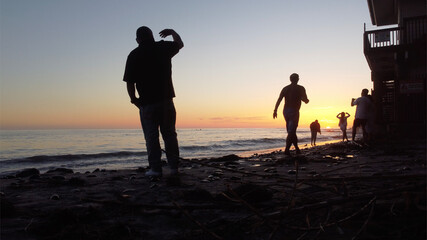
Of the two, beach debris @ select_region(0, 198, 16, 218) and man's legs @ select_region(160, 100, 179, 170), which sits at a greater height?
man's legs @ select_region(160, 100, 179, 170)

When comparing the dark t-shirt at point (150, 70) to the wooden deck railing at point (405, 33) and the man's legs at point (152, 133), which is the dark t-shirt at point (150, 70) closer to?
the man's legs at point (152, 133)

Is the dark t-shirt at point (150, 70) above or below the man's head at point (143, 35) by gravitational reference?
below

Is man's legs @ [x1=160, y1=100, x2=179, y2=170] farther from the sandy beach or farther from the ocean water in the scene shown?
the ocean water

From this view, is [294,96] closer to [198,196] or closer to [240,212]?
[198,196]

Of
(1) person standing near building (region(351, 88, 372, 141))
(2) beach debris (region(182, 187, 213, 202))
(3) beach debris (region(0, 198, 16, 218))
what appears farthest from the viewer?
(1) person standing near building (region(351, 88, 372, 141))

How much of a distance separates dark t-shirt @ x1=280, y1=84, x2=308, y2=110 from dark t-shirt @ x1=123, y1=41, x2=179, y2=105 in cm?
431

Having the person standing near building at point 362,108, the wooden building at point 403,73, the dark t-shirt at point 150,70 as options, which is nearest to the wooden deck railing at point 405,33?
the wooden building at point 403,73

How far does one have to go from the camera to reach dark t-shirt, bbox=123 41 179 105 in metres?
4.27

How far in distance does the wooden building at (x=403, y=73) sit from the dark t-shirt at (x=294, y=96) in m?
6.89

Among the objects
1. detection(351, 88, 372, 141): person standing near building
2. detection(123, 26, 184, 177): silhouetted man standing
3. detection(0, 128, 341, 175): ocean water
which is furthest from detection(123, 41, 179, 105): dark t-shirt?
detection(351, 88, 372, 141): person standing near building

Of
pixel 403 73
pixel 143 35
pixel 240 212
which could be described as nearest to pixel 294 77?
pixel 143 35

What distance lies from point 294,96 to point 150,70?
15.0 ft

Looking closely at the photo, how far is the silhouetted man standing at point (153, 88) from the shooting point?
4.28m

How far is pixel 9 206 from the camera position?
2428mm
